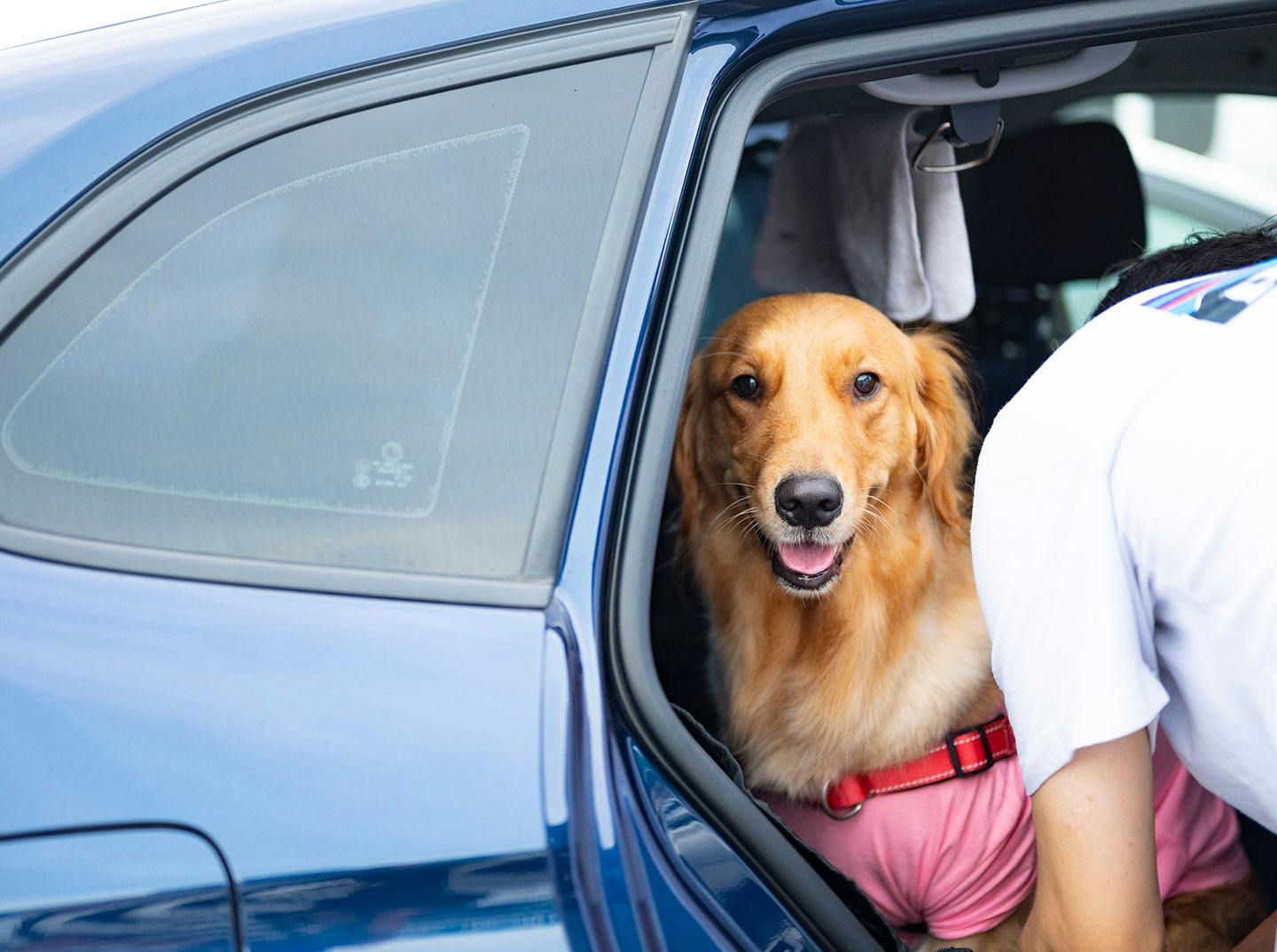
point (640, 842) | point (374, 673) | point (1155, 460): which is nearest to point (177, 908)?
point (374, 673)

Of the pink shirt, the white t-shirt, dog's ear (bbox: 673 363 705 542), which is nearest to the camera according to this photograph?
the white t-shirt

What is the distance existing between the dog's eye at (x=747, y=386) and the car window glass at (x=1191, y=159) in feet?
3.68

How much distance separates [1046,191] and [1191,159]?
0.93m

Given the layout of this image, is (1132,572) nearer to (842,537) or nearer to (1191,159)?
(842,537)

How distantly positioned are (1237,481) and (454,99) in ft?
2.80

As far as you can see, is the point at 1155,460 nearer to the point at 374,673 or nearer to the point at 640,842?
the point at 640,842

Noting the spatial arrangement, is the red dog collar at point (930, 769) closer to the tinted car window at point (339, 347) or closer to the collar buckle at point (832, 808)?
the collar buckle at point (832, 808)

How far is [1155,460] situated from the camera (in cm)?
102

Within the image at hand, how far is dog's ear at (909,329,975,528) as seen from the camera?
2.30 metres

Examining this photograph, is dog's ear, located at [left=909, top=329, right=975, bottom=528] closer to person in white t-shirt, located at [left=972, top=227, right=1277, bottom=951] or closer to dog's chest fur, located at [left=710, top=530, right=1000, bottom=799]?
dog's chest fur, located at [left=710, top=530, right=1000, bottom=799]

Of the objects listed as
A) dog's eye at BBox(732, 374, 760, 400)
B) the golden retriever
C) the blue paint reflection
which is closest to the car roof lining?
the golden retriever

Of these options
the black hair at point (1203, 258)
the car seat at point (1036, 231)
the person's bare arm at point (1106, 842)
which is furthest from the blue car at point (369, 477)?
the car seat at point (1036, 231)

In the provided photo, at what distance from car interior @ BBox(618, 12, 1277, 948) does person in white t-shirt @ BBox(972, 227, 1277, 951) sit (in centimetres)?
130

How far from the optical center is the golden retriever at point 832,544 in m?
2.04
